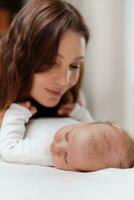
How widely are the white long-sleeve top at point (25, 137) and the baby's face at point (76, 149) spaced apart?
→ 66mm

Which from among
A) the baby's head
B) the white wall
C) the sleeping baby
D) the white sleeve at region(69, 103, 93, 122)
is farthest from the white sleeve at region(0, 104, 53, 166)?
the white wall

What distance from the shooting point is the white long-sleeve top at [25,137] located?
1.09 meters

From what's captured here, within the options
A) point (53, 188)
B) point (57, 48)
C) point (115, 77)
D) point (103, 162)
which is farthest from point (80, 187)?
point (115, 77)

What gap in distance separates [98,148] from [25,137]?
323 mm

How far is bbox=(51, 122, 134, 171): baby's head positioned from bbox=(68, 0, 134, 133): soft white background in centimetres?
111

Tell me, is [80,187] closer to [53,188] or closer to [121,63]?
[53,188]

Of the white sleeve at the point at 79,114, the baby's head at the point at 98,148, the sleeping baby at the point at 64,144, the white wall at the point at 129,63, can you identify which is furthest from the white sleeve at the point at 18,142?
the white wall at the point at 129,63

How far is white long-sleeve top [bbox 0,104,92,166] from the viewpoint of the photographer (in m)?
1.09

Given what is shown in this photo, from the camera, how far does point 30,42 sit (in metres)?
1.21

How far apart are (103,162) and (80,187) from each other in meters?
0.16

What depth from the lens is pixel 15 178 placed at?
0.89 m

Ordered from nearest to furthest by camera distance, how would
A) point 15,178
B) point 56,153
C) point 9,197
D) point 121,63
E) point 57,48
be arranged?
point 9,197 → point 15,178 → point 56,153 → point 57,48 → point 121,63

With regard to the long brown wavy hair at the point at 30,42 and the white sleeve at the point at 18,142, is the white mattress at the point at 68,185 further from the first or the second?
the long brown wavy hair at the point at 30,42

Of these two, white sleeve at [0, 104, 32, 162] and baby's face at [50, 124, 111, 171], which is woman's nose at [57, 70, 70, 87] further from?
baby's face at [50, 124, 111, 171]
